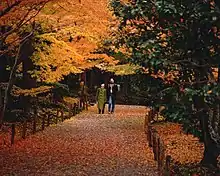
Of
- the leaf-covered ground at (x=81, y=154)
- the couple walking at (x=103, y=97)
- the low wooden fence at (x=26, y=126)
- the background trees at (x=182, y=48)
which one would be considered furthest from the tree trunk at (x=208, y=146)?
the couple walking at (x=103, y=97)

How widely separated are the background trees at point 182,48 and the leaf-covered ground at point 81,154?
5.94 ft

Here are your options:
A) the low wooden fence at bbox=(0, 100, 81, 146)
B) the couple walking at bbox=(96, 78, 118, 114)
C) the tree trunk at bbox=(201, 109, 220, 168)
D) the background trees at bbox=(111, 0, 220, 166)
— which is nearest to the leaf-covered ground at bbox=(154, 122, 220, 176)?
the tree trunk at bbox=(201, 109, 220, 168)

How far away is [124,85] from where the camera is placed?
47188mm

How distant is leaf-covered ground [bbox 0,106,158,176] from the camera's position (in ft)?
34.7

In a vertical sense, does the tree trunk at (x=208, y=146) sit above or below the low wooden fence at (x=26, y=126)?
above

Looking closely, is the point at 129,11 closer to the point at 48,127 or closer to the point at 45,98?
the point at 48,127

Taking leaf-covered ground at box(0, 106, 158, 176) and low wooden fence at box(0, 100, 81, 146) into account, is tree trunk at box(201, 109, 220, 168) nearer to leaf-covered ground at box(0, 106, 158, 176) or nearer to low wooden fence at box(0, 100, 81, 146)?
leaf-covered ground at box(0, 106, 158, 176)

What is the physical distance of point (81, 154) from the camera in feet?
42.7

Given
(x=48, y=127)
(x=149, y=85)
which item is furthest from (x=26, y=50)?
(x=149, y=85)

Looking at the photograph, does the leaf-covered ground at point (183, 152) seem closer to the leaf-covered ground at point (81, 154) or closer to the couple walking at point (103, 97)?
the leaf-covered ground at point (81, 154)

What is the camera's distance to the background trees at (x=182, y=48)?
340 inches

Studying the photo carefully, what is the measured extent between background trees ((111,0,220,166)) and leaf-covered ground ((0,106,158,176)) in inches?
71.3

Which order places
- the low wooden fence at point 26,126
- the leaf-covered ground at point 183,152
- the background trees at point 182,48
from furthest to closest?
the low wooden fence at point 26,126
the leaf-covered ground at point 183,152
the background trees at point 182,48

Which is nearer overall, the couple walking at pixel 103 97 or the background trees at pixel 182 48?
the background trees at pixel 182 48
